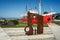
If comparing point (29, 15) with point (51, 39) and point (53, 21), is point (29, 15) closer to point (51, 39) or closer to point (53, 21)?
point (51, 39)

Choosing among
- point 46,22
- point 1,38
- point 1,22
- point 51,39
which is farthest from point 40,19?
point 1,22

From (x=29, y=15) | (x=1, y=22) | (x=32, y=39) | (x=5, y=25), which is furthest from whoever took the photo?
(x=1, y=22)

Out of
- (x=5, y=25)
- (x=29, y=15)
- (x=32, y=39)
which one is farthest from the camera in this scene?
(x=5, y=25)

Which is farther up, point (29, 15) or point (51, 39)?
point (29, 15)

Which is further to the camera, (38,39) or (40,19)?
(40,19)

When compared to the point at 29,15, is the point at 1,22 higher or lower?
lower

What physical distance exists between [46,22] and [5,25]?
2094 millimetres

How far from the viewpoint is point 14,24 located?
912 centimetres

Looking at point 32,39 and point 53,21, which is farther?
point 53,21

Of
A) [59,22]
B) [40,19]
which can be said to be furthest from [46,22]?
[40,19]

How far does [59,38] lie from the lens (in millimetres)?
4789

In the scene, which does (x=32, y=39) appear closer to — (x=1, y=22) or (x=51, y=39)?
(x=51, y=39)

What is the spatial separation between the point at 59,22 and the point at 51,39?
5.24 m

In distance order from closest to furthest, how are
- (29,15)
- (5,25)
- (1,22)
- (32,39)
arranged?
1. (32,39)
2. (29,15)
3. (5,25)
4. (1,22)
